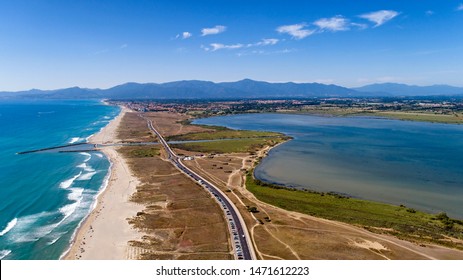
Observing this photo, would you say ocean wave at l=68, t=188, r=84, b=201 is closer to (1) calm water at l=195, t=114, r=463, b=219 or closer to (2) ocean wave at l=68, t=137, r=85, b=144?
(1) calm water at l=195, t=114, r=463, b=219

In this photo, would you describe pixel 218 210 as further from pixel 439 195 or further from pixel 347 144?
pixel 347 144

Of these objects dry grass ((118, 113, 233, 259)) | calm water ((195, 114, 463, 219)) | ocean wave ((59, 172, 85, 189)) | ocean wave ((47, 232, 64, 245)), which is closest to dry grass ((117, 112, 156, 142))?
dry grass ((118, 113, 233, 259))

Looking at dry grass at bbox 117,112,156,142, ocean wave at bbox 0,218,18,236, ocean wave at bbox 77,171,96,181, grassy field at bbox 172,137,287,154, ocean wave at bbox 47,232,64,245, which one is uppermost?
dry grass at bbox 117,112,156,142

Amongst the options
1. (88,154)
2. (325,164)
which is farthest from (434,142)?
(88,154)

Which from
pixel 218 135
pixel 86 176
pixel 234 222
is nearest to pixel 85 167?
pixel 86 176

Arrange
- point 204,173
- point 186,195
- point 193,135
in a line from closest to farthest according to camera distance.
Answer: point 186,195 < point 204,173 < point 193,135

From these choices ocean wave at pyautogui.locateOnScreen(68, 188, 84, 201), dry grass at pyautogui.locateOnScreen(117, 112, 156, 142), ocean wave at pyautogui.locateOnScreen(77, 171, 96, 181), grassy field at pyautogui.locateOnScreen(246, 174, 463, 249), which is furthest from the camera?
dry grass at pyautogui.locateOnScreen(117, 112, 156, 142)

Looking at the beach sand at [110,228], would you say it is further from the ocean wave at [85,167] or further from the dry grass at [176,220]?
the ocean wave at [85,167]

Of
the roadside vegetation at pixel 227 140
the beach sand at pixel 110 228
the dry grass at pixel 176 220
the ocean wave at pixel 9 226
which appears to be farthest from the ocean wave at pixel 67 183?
the roadside vegetation at pixel 227 140
